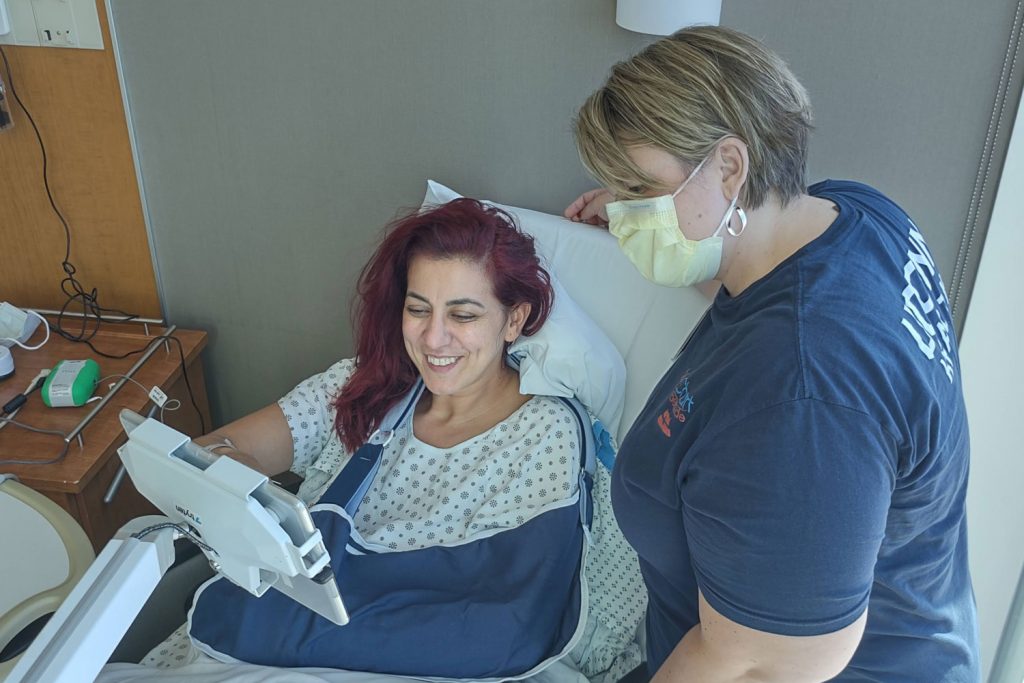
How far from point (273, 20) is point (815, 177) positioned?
1.16 meters

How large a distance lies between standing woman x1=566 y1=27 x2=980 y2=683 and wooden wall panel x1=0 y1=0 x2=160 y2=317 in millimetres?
1373

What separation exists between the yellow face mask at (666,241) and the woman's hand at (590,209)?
0.62 m

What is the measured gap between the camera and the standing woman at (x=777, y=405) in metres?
0.87

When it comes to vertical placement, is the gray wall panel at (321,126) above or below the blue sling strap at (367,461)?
above

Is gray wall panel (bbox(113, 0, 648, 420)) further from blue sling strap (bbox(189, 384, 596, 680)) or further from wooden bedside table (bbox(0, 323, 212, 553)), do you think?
blue sling strap (bbox(189, 384, 596, 680))

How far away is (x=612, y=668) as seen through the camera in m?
1.60

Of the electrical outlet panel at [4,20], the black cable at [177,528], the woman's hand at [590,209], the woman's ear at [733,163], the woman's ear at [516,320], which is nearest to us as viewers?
the black cable at [177,528]

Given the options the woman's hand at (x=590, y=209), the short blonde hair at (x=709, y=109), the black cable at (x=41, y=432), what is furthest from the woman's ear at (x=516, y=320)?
the black cable at (x=41, y=432)

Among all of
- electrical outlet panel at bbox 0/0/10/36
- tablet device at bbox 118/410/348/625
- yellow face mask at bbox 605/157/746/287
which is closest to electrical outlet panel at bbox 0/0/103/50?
electrical outlet panel at bbox 0/0/10/36

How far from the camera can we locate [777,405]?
0.88 meters

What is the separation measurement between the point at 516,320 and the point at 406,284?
0.23 meters

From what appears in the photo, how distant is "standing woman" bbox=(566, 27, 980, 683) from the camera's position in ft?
2.87

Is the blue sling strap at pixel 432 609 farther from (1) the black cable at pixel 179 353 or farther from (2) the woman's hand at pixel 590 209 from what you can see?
(1) the black cable at pixel 179 353

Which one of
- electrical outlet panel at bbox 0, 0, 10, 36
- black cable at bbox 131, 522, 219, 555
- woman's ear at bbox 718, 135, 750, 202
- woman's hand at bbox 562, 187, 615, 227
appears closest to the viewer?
black cable at bbox 131, 522, 219, 555
